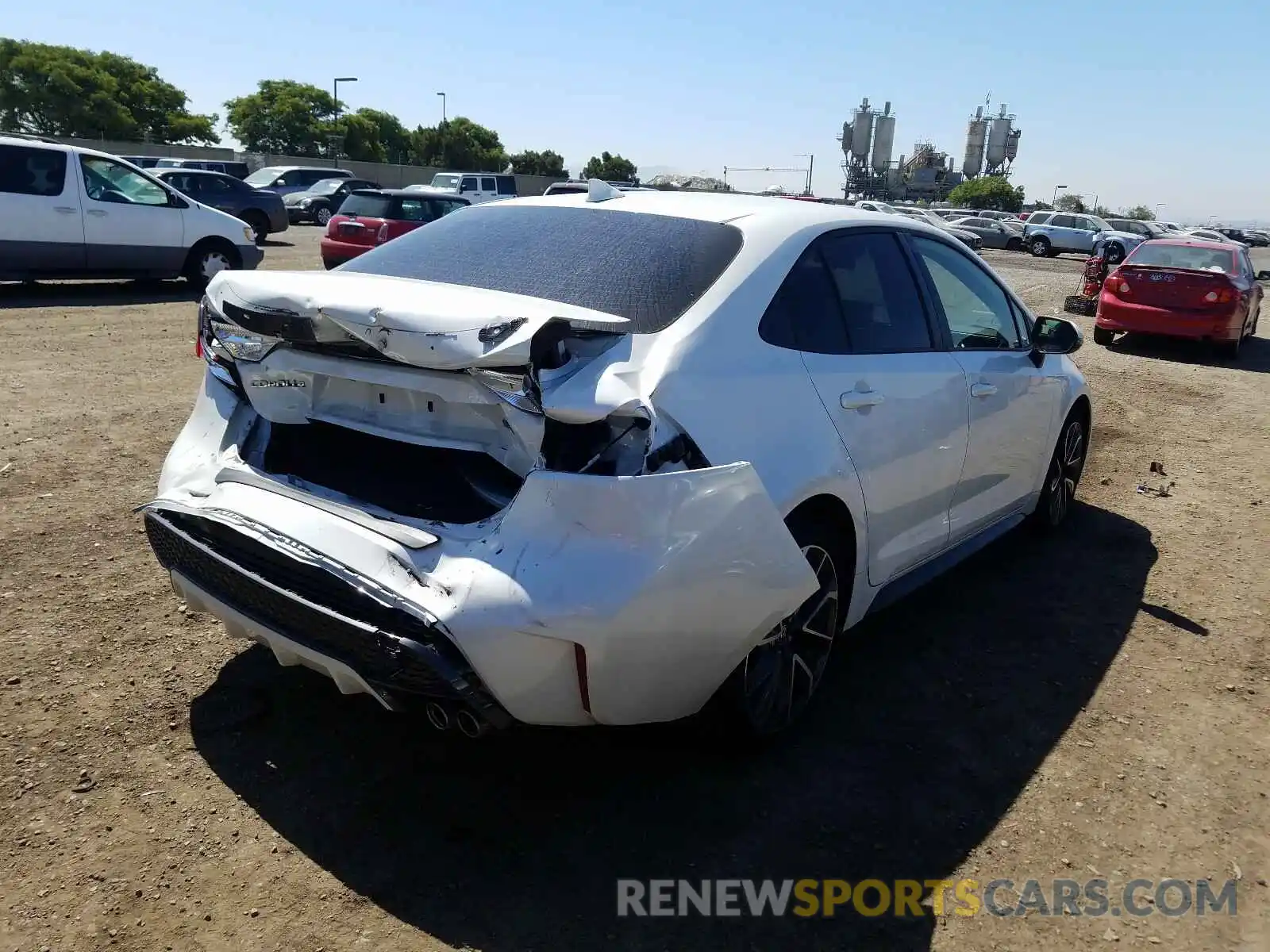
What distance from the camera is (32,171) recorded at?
1139 cm

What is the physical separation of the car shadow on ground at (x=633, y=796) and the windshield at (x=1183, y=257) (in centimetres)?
1064

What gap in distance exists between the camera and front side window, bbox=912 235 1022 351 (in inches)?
159

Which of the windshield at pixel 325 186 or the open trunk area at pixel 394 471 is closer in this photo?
the open trunk area at pixel 394 471

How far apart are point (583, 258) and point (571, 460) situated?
0.95 m

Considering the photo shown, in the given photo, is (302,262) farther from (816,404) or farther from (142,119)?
(142,119)

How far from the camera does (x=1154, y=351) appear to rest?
12992 millimetres

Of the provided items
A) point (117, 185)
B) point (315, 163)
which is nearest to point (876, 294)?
point (117, 185)

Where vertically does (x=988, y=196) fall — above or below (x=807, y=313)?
above

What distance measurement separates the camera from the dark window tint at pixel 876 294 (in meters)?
3.42

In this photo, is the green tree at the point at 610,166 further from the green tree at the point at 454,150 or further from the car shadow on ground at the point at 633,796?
the car shadow on ground at the point at 633,796

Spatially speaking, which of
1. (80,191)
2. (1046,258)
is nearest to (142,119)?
(1046,258)

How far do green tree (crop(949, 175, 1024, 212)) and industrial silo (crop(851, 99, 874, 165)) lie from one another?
11569 mm

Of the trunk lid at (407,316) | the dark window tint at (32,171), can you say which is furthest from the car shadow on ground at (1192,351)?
the dark window tint at (32,171)

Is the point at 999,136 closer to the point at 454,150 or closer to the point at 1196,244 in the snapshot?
the point at 454,150
